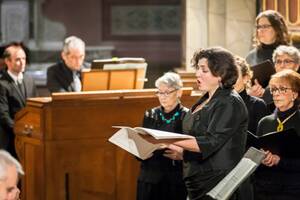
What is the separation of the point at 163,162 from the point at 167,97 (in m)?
0.45

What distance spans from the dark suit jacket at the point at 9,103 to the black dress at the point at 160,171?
1688mm

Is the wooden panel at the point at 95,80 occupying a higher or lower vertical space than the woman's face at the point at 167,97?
higher

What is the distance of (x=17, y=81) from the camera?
25.1 feet

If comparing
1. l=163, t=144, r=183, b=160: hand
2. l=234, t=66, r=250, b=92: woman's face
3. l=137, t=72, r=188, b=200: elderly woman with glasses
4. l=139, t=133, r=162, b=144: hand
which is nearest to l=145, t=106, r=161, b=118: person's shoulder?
l=137, t=72, r=188, b=200: elderly woman with glasses

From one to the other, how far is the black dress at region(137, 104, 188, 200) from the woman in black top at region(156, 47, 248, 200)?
108 cm

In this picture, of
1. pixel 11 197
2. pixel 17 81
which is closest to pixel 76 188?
pixel 17 81

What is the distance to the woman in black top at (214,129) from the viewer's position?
190 inches

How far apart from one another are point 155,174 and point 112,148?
58 centimetres

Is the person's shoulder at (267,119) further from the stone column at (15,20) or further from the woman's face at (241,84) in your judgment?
the stone column at (15,20)

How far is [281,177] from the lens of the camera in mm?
5453

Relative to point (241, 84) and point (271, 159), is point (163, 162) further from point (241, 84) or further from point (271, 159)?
point (271, 159)

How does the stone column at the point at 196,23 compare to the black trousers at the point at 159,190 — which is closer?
the black trousers at the point at 159,190

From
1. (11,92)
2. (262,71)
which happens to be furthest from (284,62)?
(11,92)

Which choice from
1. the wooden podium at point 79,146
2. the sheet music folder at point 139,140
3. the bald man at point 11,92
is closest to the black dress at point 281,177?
the sheet music folder at point 139,140
